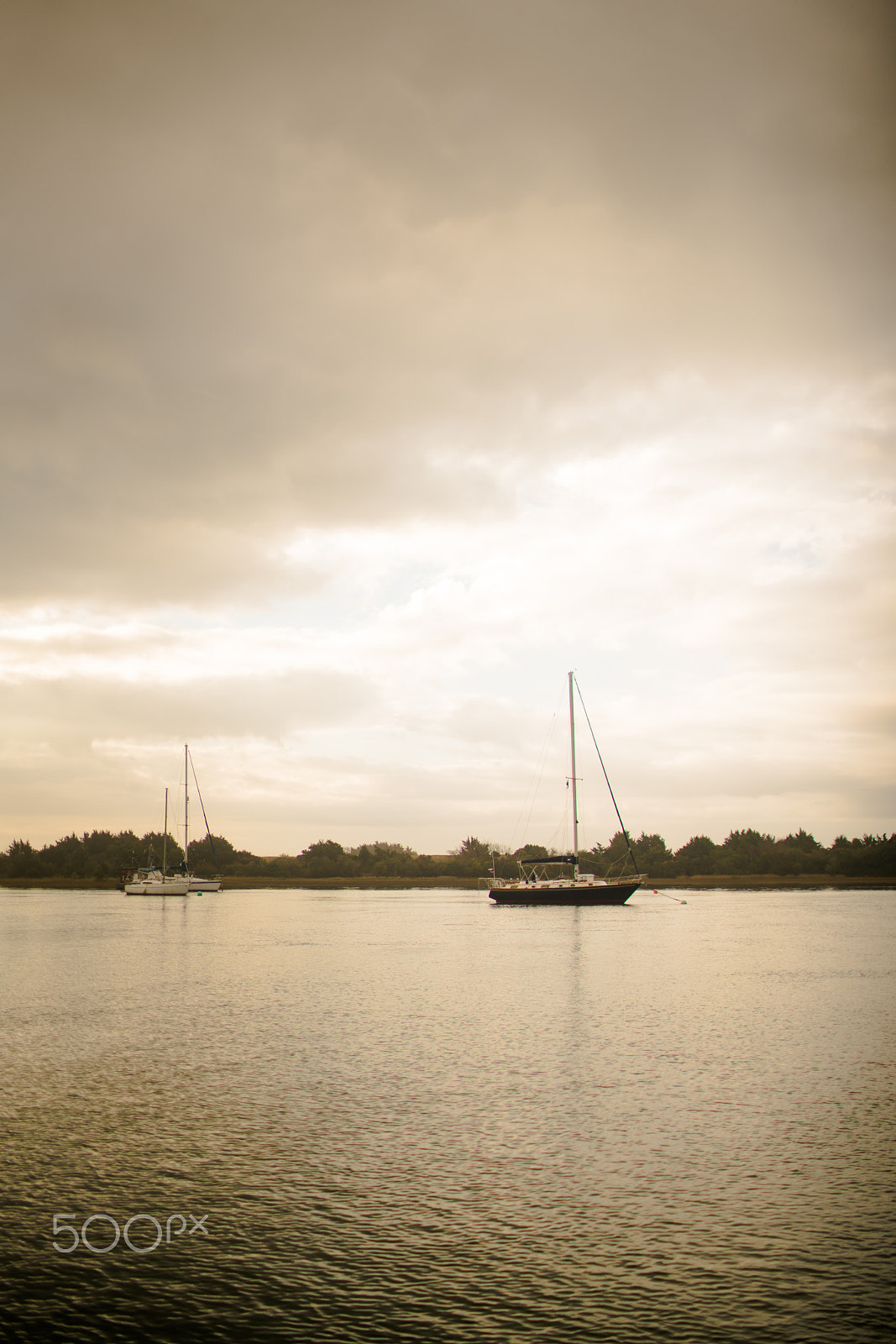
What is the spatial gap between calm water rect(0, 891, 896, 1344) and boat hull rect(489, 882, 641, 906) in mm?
59801

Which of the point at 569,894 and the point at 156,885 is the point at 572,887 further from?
the point at 156,885

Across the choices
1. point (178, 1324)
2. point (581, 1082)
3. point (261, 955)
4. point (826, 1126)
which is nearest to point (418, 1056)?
point (581, 1082)

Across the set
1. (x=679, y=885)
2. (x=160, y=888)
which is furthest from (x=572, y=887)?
(x=679, y=885)

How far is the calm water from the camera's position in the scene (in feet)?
30.3

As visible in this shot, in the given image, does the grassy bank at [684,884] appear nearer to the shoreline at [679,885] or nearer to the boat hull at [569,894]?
the shoreline at [679,885]

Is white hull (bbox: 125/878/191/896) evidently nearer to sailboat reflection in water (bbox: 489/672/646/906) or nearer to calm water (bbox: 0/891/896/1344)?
sailboat reflection in water (bbox: 489/672/646/906)

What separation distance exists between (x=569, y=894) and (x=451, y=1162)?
82.2 metres

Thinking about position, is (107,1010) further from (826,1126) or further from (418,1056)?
(826,1126)

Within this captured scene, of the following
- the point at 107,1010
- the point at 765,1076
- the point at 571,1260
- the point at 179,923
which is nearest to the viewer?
the point at 571,1260

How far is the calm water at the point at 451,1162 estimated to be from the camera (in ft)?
30.3

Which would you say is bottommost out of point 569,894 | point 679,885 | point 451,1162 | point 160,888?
point 679,885

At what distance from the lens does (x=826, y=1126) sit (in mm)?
15609

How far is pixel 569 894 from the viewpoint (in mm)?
93750

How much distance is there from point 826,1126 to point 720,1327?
25.9ft
